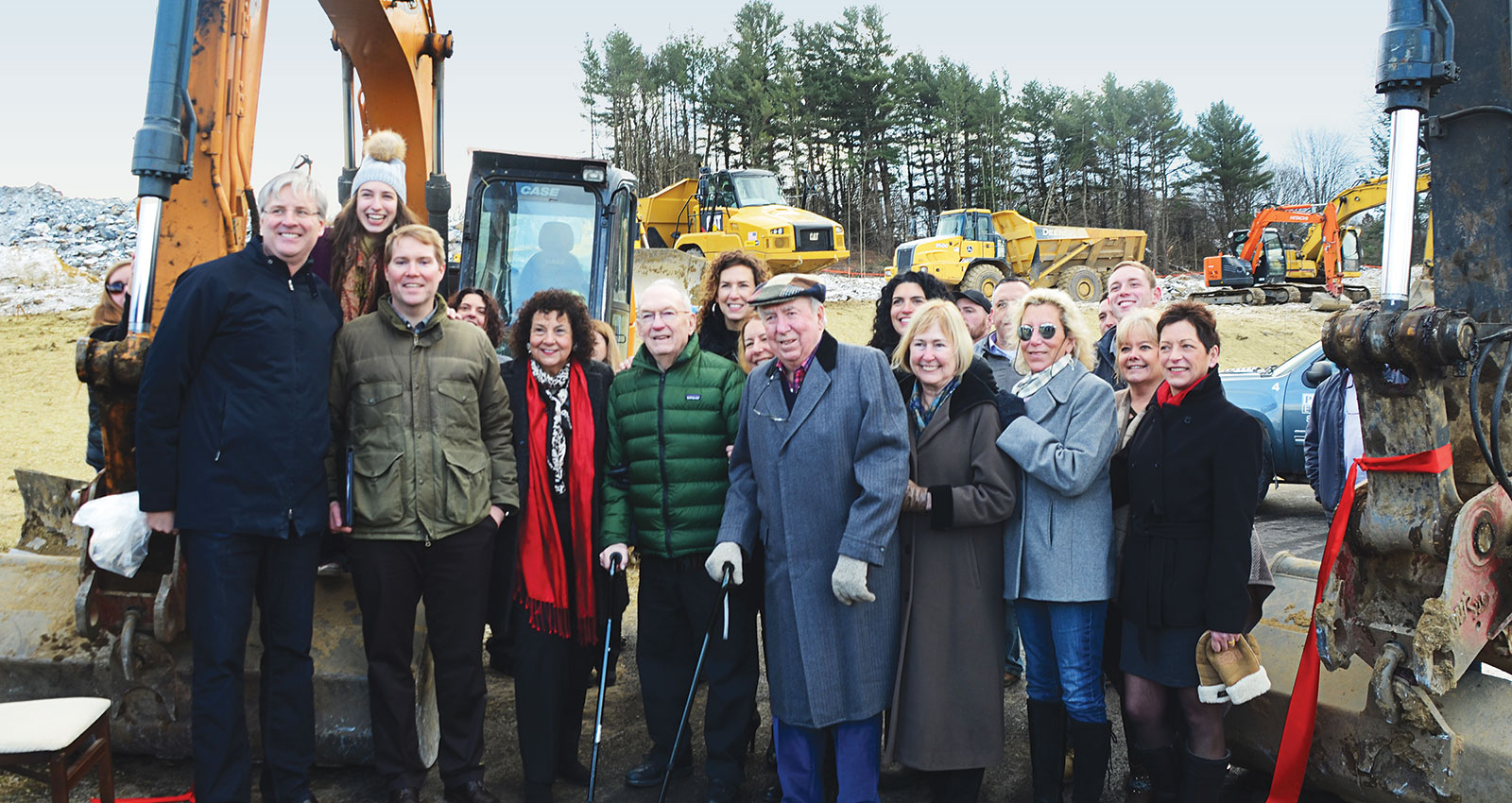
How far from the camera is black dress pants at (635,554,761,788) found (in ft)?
12.2

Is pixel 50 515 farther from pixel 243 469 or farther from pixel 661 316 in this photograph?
pixel 661 316

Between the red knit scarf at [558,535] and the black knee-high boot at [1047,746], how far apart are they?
165cm

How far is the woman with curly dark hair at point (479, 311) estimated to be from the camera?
5055 millimetres

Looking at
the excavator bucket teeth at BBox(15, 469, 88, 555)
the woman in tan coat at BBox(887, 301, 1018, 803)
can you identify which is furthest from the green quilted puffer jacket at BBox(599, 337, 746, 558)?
the excavator bucket teeth at BBox(15, 469, 88, 555)

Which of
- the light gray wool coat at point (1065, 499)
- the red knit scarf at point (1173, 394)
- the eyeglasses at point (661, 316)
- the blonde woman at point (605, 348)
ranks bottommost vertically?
the light gray wool coat at point (1065, 499)

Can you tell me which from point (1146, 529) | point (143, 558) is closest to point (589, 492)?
point (143, 558)

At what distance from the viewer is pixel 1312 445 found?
5098 millimetres

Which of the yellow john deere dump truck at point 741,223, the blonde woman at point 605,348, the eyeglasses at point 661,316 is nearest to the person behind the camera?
the eyeglasses at point 661,316

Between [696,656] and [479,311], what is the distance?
7.19ft

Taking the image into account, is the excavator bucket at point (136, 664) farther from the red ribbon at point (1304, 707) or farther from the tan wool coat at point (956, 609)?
the red ribbon at point (1304, 707)

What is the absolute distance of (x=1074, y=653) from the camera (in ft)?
11.3

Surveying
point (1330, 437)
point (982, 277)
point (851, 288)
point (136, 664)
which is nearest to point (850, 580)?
point (136, 664)

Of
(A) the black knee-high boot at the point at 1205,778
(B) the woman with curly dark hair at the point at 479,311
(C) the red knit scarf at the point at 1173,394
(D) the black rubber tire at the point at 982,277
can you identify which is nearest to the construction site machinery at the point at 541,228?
(B) the woman with curly dark hair at the point at 479,311

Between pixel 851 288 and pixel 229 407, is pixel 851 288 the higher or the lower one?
the higher one
